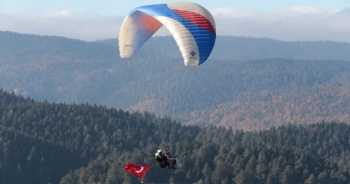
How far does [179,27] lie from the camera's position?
7956 cm

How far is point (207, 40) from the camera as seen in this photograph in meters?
79.4

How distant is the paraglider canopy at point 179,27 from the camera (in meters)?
78.2

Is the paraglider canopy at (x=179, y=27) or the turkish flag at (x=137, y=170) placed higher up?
the paraglider canopy at (x=179, y=27)

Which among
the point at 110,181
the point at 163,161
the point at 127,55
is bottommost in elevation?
the point at 110,181

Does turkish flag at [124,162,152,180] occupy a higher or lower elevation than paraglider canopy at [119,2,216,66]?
lower

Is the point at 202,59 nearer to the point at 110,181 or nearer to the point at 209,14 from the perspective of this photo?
the point at 209,14

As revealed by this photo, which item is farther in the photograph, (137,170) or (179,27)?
(137,170)

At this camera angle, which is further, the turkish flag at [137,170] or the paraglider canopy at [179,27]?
the turkish flag at [137,170]

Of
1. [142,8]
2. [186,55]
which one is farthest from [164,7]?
[186,55]

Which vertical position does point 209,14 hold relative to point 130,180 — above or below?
above

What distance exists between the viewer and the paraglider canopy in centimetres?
7825

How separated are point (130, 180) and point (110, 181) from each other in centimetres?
472

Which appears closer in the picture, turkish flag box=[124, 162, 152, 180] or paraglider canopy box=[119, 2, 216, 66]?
paraglider canopy box=[119, 2, 216, 66]

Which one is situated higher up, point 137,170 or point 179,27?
point 179,27
